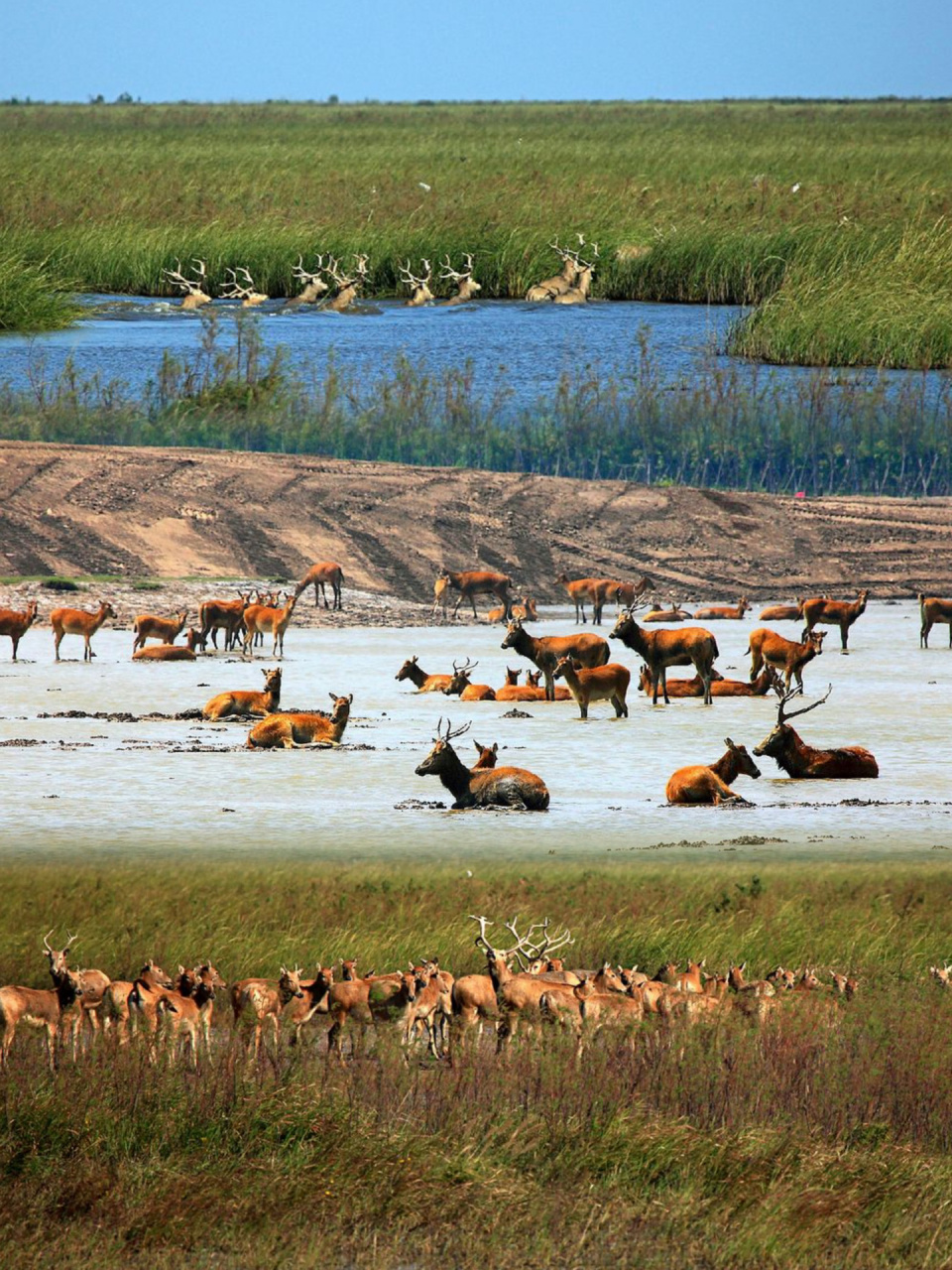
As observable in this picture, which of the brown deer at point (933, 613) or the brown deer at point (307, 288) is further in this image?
the brown deer at point (307, 288)

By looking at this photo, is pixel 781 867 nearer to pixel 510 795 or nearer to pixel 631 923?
pixel 631 923

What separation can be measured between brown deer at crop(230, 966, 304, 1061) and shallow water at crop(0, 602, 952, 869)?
1.25m

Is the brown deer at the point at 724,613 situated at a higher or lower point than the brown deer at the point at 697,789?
higher

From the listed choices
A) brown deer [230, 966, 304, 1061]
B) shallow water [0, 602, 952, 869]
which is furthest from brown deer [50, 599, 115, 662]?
brown deer [230, 966, 304, 1061]

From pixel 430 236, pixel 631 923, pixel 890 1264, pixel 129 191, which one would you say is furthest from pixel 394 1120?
pixel 129 191

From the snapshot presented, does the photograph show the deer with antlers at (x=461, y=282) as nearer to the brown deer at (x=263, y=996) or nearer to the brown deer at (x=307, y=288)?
the brown deer at (x=307, y=288)

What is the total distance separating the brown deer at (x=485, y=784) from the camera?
11.3m

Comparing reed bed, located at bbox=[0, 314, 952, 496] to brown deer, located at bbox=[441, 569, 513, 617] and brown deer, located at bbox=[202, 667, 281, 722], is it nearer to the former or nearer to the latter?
brown deer, located at bbox=[441, 569, 513, 617]

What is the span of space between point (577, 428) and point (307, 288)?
52.7 ft

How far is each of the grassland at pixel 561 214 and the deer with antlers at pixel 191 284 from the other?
38 cm

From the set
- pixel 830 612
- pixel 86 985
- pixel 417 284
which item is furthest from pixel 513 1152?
pixel 417 284

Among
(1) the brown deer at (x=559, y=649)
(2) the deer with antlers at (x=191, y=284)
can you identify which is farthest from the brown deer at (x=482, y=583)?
(2) the deer with antlers at (x=191, y=284)

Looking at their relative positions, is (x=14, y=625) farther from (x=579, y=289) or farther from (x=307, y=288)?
(x=579, y=289)

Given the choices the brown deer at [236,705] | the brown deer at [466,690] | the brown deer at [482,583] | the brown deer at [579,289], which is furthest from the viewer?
the brown deer at [579,289]
